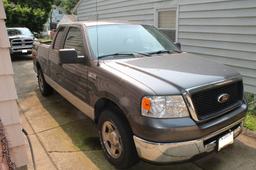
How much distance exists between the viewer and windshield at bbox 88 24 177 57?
3.48 m

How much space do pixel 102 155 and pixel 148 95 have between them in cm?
139

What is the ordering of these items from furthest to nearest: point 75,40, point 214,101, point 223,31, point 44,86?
point 44,86, point 223,31, point 75,40, point 214,101

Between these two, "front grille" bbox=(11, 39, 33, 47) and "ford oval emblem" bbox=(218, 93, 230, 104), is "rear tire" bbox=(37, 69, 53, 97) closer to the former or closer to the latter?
"ford oval emblem" bbox=(218, 93, 230, 104)

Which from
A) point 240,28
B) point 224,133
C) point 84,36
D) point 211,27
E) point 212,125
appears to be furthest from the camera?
point 211,27

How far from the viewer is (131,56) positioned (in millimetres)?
3416

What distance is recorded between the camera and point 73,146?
3.63 meters

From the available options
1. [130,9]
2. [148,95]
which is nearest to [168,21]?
[130,9]

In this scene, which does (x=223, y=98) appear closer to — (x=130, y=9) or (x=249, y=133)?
(x=249, y=133)

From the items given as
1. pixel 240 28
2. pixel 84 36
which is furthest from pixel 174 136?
pixel 240 28

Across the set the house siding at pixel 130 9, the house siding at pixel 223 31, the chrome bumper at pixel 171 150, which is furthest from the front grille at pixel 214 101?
the house siding at pixel 130 9

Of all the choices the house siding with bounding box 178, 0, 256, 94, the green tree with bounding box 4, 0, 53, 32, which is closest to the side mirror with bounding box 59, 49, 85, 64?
the house siding with bounding box 178, 0, 256, 94

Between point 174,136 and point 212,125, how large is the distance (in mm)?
454

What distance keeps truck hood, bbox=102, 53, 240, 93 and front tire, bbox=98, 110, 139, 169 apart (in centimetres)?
55

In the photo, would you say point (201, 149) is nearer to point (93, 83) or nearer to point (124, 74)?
point (124, 74)
